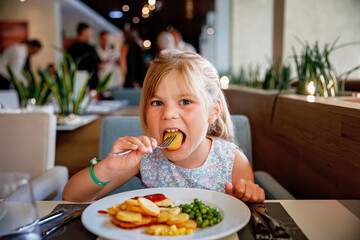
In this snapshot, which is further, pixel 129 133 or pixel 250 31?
pixel 250 31

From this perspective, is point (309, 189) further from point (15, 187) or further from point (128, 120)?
point (15, 187)

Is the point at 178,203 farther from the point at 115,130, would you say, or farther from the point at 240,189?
the point at 115,130

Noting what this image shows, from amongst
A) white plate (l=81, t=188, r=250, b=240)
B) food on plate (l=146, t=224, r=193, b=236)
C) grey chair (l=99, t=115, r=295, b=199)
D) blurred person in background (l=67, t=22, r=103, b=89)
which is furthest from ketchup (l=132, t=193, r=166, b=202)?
blurred person in background (l=67, t=22, r=103, b=89)

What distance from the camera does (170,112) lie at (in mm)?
1149

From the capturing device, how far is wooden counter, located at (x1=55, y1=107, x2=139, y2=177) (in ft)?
6.00

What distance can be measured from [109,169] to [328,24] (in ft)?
14.1

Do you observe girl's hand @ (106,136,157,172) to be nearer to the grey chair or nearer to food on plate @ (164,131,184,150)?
food on plate @ (164,131,184,150)

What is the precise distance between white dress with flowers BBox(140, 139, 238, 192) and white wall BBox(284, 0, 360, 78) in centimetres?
338

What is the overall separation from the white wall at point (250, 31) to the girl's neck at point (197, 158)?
6.68m

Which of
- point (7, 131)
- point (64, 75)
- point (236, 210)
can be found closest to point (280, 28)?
point (64, 75)

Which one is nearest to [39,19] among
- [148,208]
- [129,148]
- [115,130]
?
[115,130]

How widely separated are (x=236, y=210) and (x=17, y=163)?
1.29m

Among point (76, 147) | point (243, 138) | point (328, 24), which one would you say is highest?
point (328, 24)

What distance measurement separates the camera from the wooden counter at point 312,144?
1.24 metres
